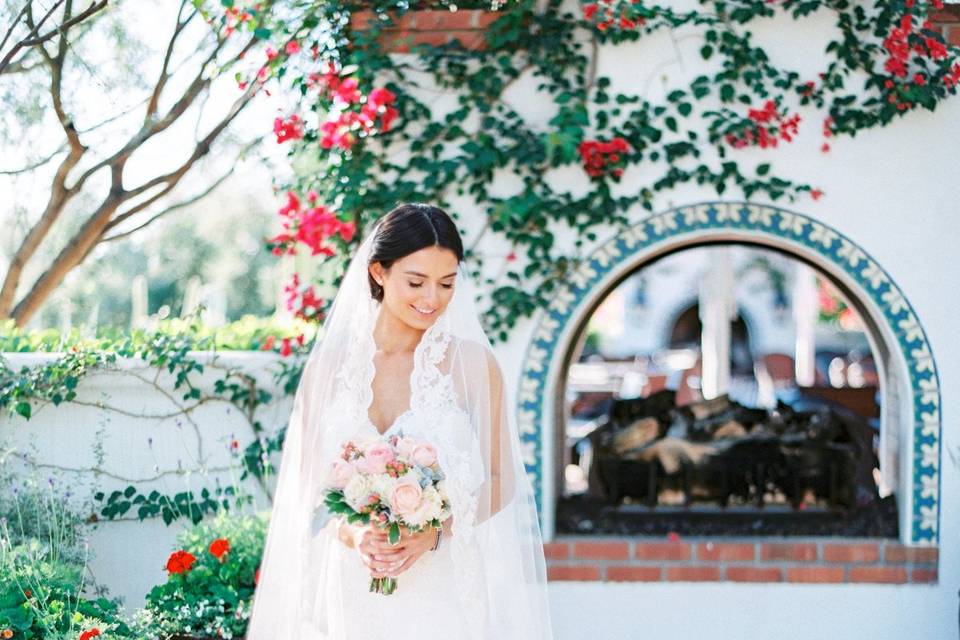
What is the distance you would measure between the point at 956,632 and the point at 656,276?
15.6 meters

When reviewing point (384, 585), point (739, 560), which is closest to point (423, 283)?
point (384, 585)

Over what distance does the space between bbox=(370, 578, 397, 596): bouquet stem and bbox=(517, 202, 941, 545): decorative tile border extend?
1898 mm

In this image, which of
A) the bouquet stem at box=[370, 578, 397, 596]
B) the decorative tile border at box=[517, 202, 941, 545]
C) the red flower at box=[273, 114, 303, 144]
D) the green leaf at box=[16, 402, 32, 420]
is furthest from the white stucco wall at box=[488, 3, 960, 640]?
the green leaf at box=[16, 402, 32, 420]

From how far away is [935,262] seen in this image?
14.8 ft

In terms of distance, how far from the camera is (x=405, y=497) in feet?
8.15

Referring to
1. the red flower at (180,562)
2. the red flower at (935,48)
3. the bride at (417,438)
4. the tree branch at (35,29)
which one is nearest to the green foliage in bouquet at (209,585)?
the red flower at (180,562)

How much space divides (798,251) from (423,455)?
262 centimetres

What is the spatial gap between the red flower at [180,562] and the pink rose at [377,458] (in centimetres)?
161

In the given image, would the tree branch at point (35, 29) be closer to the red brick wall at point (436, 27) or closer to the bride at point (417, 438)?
the red brick wall at point (436, 27)

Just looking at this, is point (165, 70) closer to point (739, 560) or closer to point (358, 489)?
point (358, 489)

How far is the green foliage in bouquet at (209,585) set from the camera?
3.70 m

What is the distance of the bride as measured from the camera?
9.14 ft

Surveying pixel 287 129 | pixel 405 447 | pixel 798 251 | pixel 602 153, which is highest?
pixel 287 129

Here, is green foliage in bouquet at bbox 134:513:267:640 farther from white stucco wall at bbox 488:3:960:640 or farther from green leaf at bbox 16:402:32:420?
white stucco wall at bbox 488:3:960:640
